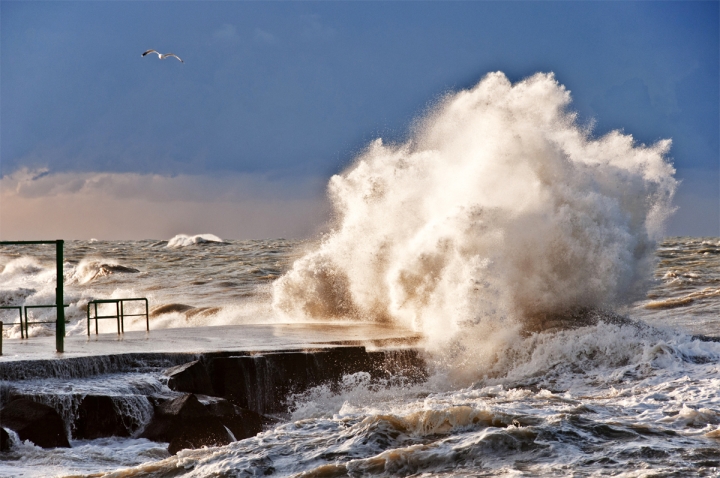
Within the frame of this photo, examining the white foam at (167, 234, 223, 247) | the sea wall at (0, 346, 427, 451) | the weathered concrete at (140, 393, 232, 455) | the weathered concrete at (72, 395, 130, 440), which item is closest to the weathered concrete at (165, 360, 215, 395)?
the sea wall at (0, 346, 427, 451)

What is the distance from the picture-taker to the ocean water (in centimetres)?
727

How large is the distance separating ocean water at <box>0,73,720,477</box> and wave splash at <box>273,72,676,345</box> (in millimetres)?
42

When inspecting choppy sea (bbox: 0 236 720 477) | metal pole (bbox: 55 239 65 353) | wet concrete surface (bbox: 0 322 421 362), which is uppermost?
metal pole (bbox: 55 239 65 353)

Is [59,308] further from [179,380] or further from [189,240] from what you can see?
[189,240]

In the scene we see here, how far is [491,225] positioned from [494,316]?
231 centimetres

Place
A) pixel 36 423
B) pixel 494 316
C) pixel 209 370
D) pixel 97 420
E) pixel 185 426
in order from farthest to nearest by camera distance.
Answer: pixel 494 316
pixel 209 370
pixel 97 420
pixel 185 426
pixel 36 423

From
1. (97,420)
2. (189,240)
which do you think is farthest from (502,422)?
(189,240)

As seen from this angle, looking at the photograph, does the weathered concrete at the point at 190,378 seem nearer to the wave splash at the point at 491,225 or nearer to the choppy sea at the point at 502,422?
the choppy sea at the point at 502,422

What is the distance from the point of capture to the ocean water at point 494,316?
23.8 ft

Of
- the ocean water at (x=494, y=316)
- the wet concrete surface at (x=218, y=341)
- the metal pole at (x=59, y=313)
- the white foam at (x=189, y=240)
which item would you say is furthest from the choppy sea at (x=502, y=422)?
the white foam at (x=189, y=240)

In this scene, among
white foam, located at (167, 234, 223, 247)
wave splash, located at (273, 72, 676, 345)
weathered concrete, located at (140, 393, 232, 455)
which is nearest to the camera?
weathered concrete, located at (140, 393, 232, 455)

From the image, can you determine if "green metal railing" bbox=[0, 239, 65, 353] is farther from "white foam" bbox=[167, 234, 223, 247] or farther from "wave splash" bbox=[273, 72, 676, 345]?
"white foam" bbox=[167, 234, 223, 247]

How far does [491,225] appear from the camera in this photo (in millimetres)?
14969

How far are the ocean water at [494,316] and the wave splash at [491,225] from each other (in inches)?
1.7
